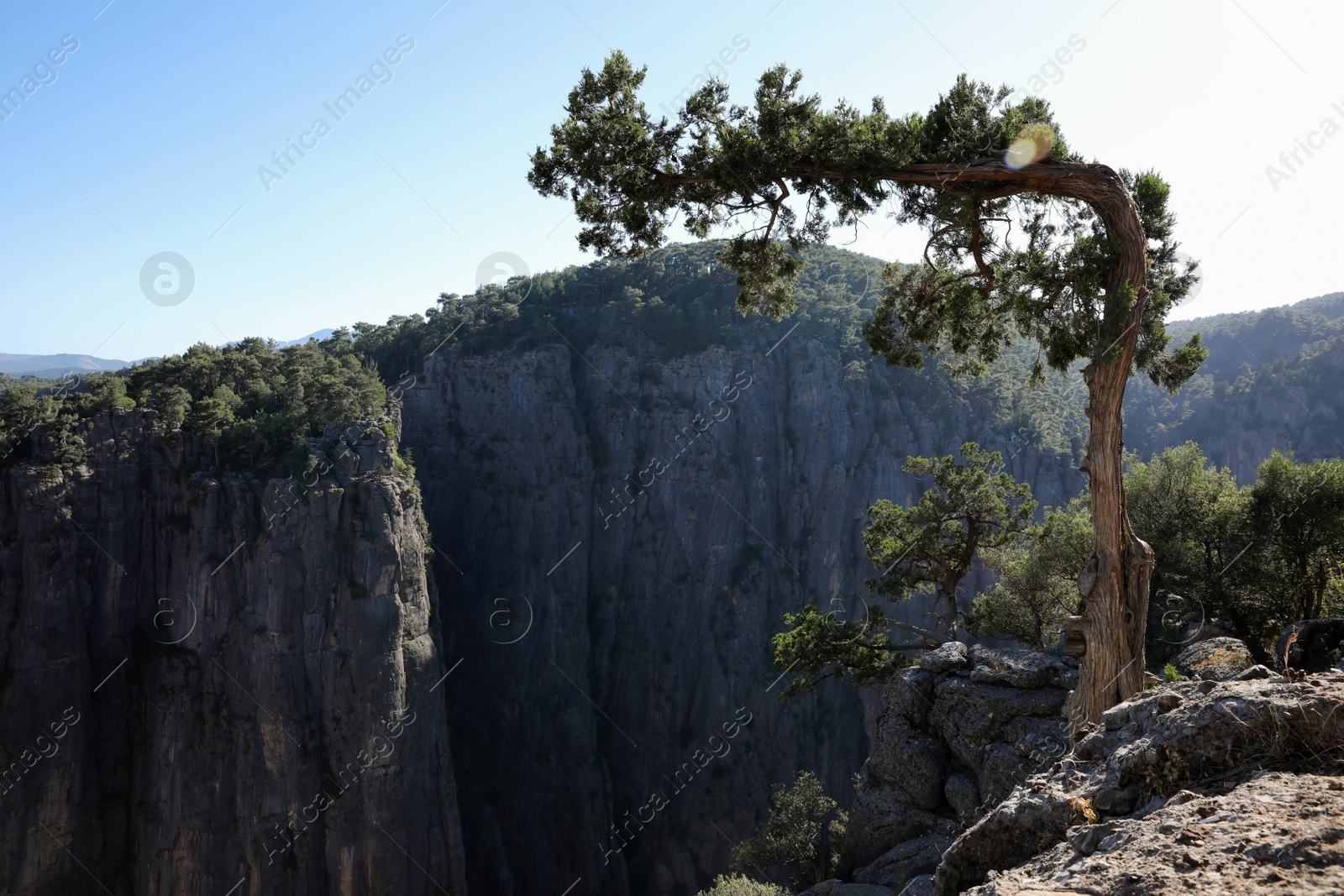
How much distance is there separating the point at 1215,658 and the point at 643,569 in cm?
3901

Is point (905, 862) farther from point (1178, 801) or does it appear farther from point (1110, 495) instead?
point (1178, 801)

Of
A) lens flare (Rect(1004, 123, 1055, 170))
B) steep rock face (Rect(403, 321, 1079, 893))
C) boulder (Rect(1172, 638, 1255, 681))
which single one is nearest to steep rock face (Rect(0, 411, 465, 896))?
steep rock face (Rect(403, 321, 1079, 893))

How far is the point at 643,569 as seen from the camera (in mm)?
50219

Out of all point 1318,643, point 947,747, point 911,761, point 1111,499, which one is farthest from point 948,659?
point 1111,499

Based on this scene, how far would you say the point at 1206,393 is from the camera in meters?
78.8

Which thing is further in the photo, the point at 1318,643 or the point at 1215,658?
the point at 1215,658

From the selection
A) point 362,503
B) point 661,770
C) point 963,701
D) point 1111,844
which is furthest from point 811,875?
point 661,770

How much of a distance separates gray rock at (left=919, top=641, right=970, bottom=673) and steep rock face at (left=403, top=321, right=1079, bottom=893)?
27505 millimetres

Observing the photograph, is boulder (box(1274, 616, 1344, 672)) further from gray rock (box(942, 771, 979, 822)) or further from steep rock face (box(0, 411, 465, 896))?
steep rock face (box(0, 411, 465, 896))

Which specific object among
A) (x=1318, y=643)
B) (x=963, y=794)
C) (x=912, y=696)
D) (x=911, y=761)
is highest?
(x=1318, y=643)

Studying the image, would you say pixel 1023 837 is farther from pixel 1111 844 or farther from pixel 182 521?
pixel 182 521

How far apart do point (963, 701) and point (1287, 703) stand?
9515mm

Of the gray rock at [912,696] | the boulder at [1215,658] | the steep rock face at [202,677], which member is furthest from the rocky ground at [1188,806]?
the steep rock face at [202,677]

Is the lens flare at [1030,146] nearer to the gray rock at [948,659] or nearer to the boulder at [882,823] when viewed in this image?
the gray rock at [948,659]
